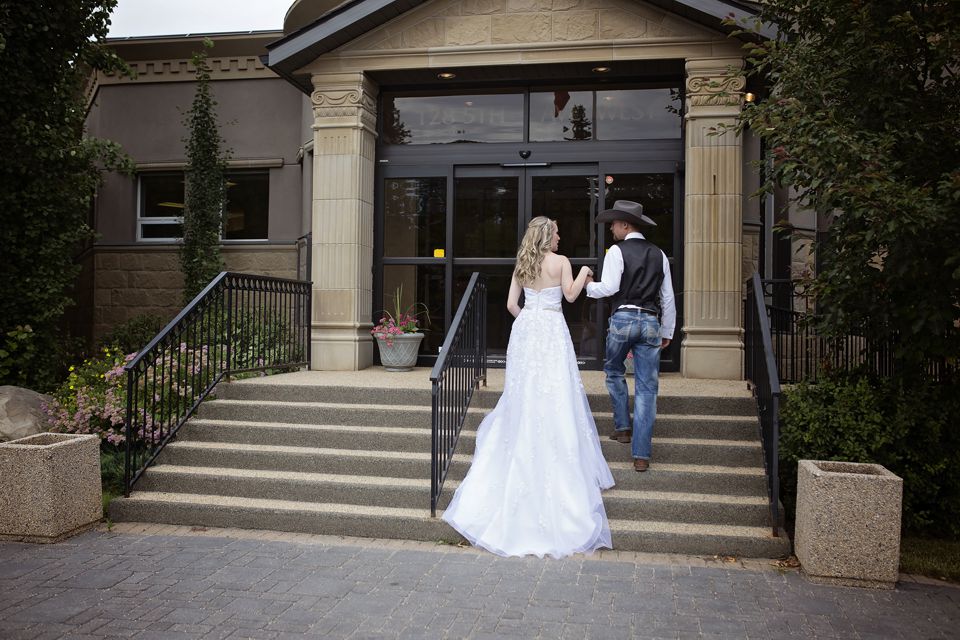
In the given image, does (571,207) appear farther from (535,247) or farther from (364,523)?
(364,523)

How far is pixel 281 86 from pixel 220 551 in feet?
33.9

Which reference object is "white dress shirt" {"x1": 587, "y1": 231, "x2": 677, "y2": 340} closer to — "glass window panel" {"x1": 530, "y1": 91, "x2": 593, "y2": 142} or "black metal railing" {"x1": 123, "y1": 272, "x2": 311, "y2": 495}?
"black metal railing" {"x1": 123, "y1": 272, "x2": 311, "y2": 495}

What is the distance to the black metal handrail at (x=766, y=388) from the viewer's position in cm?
557

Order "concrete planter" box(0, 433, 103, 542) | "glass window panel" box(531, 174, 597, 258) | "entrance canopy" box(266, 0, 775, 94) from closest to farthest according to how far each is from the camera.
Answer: "concrete planter" box(0, 433, 103, 542)
"entrance canopy" box(266, 0, 775, 94)
"glass window panel" box(531, 174, 597, 258)

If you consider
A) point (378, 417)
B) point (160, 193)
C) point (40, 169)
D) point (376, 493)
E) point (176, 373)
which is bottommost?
point (376, 493)

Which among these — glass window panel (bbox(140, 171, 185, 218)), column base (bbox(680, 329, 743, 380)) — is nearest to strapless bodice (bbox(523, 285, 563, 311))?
column base (bbox(680, 329, 743, 380))

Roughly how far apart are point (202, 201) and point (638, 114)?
7.44m

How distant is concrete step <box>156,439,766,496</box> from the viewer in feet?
20.0

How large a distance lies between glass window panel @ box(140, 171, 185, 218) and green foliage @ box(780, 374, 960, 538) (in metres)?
11.9

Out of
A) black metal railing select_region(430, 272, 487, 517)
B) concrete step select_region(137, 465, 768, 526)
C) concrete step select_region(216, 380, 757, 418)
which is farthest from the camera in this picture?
concrete step select_region(216, 380, 757, 418)

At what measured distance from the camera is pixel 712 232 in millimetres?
8742

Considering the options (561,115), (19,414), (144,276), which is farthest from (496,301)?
(144,276)

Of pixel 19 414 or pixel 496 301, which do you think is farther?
pixel 496 301

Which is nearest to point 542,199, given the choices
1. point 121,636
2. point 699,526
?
point 699,526
